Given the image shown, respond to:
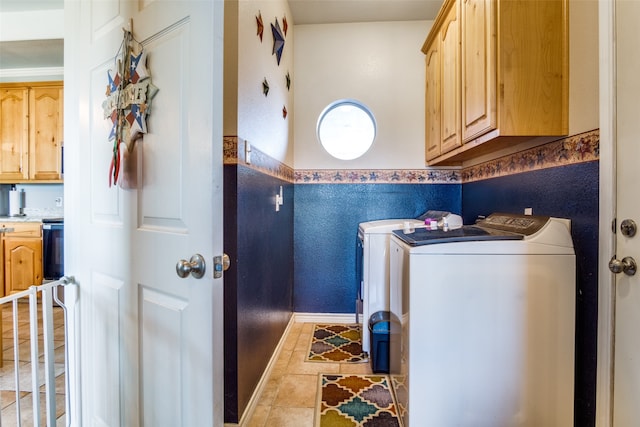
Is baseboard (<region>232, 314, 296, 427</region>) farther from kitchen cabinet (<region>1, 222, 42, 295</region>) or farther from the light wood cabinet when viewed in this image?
kitchen cabinet (<region>1, 222, 42, 295</region>)

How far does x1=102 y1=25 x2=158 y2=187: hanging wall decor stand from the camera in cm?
95

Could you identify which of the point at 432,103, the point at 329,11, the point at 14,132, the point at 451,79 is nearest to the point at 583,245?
the point at 451,79

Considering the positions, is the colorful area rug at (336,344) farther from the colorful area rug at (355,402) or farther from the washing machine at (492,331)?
the washing machine at (492,331)

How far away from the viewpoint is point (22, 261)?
3.23 meters

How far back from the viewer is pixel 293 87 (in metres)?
2.91

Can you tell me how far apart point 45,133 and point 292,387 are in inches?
151

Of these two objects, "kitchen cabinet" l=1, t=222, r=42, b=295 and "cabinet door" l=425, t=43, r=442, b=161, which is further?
"kitchen cabinet" l=1, t=222, r=42, b=295

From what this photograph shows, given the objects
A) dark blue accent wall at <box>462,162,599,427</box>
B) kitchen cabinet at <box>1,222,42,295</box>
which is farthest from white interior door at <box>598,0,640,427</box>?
kitchen cabinet at <box>1,222,42,295</box>

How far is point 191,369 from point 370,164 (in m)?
2.39

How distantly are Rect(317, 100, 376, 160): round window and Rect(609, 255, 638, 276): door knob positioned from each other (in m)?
2.16

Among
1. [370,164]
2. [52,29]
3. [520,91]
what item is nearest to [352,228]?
[370,164]

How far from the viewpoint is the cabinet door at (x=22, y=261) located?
322 centimetres

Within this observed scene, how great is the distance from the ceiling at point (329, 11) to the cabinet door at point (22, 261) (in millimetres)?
1911

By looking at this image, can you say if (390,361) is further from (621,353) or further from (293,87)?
(293,87)
